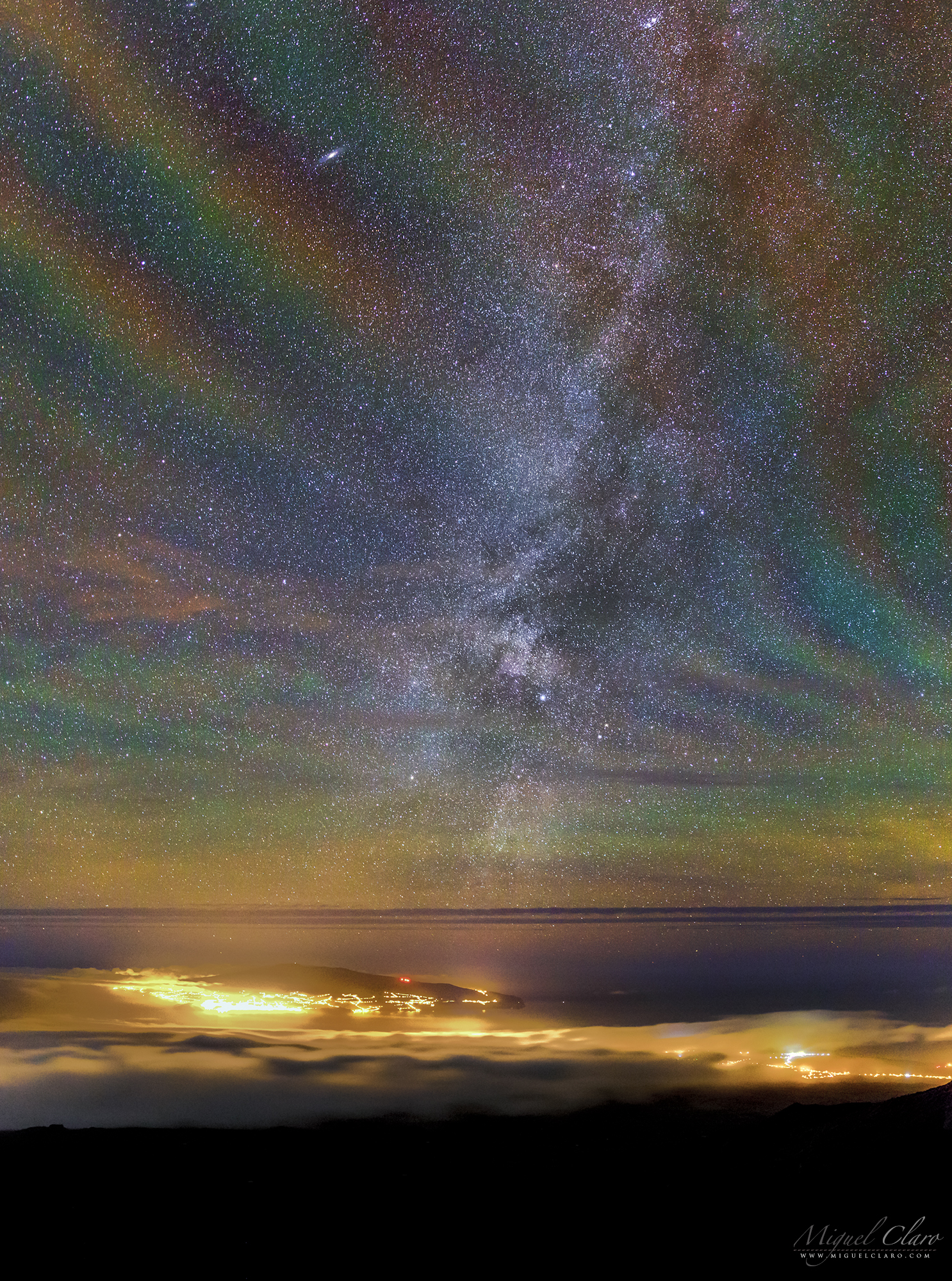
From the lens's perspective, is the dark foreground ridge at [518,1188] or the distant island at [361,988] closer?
the dark foreground ridge at [518,1188]

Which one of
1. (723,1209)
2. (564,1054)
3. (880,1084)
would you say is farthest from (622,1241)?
(564,1054)

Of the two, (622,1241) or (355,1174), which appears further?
(355,1174)

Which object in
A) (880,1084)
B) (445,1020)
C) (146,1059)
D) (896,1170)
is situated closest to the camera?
(896,1170)

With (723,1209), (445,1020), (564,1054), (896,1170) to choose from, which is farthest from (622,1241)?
(445,1020)

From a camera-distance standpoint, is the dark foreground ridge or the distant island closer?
the dark foreground ridge

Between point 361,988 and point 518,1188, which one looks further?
point 361,988

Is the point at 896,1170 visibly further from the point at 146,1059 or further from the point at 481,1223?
the point at 146,1059

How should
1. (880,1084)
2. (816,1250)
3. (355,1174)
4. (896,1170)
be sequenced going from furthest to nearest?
(880,1084), (355,1174), (896,1170), (816,1250)

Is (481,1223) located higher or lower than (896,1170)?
lower
